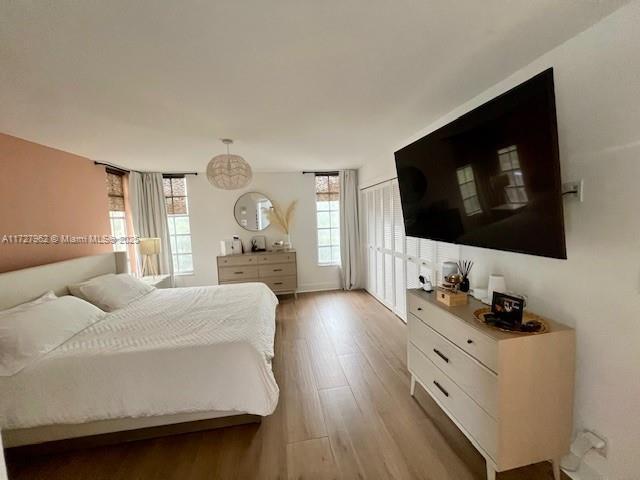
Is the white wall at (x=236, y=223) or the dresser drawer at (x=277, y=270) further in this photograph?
the white wall at (x=236, y=223)

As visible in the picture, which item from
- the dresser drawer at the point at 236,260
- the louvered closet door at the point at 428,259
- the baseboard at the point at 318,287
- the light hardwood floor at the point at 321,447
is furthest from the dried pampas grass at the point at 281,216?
the light hardwood floor at the point at 321,447

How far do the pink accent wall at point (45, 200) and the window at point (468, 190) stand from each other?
11.6ft

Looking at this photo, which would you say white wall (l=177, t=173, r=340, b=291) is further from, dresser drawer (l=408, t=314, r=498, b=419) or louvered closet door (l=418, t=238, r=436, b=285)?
dresser drawer (l=408, t=314, r=498, b=419)

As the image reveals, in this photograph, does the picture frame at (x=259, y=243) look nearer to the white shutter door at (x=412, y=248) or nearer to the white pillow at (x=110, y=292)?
the white pillow at (x=110, y=292)

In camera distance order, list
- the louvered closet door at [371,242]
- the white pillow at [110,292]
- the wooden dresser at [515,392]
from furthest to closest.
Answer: the louvered closet door at [371,242]
the white pillow at [110,292]
the wooden dresser at [515,392]

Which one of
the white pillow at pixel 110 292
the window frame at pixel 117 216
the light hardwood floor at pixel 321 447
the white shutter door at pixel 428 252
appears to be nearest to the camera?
the light hardwood floor at pixel 321 447

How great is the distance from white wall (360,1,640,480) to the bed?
1.66m

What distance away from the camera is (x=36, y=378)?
158 centimetres

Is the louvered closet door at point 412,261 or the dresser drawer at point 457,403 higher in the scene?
the louvered closet door at point 412,261

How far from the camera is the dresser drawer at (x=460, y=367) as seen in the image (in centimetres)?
136

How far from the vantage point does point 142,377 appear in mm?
1670

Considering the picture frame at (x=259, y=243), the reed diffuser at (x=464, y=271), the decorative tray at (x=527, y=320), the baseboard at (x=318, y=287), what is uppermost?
the picture frame at (x=259, y=243)

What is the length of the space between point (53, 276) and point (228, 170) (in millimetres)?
1792

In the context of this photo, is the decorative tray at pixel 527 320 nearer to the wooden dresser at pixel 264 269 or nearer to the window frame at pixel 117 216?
the wooden dresser at pixel 264 269
